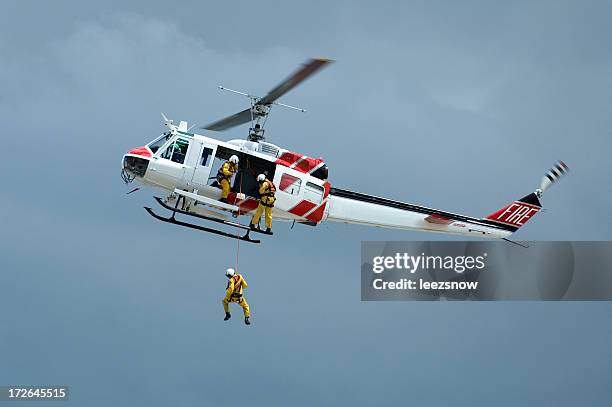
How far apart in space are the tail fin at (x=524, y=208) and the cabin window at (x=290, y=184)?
20.3 feet

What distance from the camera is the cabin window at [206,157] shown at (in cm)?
2348

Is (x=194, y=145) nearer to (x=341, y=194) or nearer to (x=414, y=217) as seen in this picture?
(x=341, y=194)

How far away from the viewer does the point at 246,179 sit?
78.7ft

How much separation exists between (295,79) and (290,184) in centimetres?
350

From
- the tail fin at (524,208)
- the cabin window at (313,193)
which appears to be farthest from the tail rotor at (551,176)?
the cabin window at (313,193)

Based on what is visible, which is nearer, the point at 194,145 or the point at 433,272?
the point at 194,145

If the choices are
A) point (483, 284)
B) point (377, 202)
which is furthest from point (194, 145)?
point (483, 284)

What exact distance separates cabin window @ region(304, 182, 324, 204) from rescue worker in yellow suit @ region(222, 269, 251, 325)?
268 cm

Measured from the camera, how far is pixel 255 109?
23.7m

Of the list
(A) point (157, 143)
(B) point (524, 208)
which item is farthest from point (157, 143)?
(B) point (524, 208)

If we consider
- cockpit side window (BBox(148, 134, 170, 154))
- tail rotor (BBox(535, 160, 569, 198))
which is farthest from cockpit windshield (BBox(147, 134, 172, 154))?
tail rotor (BBox(535, 160, 569, 198))

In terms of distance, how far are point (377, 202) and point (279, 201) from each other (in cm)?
285

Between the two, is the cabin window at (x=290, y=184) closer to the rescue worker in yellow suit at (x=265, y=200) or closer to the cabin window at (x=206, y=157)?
the rescue worker in yellow suit at (x=265, y=200)

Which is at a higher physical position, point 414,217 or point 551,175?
point 551,175
